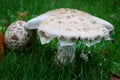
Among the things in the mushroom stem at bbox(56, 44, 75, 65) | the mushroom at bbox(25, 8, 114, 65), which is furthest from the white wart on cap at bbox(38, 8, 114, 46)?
the mushroom stem at bbox(56, 44, 75, 65)

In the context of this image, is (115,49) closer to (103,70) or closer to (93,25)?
(103,70)

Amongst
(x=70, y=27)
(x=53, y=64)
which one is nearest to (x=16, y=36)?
(x=53, y=64)

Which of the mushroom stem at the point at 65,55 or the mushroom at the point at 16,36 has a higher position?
the mushroom at the point at 16,36

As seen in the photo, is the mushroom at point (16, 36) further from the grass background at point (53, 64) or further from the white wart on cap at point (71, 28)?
the white wart on cap at point (71, 28)

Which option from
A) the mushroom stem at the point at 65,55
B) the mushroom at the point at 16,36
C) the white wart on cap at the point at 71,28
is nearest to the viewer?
the white wart on cap at the point at 71,28

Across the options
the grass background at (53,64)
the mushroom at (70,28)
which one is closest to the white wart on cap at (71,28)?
the mushroom at (70,28)

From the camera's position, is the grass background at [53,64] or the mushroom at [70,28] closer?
the mushroom at [70,28]

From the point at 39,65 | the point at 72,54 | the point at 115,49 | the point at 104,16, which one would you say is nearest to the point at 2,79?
the point at 39,65

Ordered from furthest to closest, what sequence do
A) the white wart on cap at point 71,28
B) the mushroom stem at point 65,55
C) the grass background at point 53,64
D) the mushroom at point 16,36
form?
the mushroom at point 16,36 → the mushroom stem at point 65,55 → the grass background at point 53,64 → the white wart on cap at point 71,28
